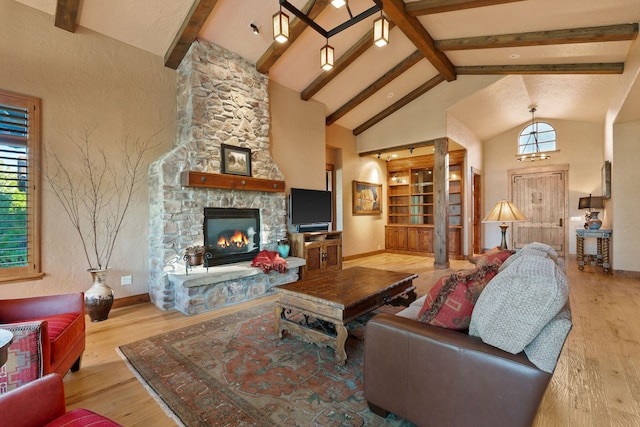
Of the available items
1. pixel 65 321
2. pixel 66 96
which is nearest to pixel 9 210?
pixel 66 96

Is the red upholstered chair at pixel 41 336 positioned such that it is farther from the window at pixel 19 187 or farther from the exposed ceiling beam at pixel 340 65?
the exposed ceiling beam at pixel 340 65

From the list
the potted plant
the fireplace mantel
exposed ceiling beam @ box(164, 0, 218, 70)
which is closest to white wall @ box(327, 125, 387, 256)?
the fireplace mantel

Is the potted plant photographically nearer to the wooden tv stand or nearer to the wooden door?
the wooden tv stand

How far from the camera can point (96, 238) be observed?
3.49m

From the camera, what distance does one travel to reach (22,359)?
4.93 feet

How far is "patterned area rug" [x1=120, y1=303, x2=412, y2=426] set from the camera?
66.8 inches

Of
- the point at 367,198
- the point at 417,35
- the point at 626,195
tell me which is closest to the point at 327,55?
the point at 417,35

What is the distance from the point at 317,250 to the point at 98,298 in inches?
128

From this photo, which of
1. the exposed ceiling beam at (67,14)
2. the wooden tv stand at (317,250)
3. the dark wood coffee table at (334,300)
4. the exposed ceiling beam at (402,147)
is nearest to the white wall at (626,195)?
the exposed ceiling beam at (402,147)

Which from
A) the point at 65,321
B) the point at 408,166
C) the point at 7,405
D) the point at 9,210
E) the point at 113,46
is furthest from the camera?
the point at 408,166

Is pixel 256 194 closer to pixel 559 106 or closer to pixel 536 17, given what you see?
pixel 536 17

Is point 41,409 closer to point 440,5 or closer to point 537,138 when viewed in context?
point 440,5

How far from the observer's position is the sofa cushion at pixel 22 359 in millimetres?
1488

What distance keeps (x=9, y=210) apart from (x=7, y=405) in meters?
2.90
